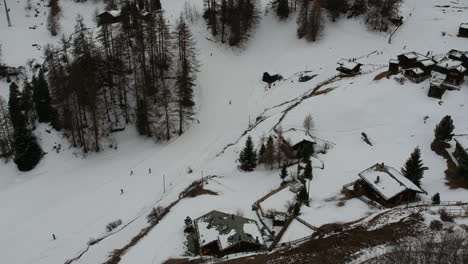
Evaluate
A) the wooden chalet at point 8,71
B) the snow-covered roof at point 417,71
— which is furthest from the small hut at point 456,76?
the wooden chalet at point 8,71

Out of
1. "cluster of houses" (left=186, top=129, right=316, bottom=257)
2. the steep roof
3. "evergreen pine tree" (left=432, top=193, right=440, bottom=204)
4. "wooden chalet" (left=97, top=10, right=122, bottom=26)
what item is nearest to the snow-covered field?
"cluster of houses" (left=186, top=129, right=316, bottom=257)

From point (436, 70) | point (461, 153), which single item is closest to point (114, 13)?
point (436, 70)

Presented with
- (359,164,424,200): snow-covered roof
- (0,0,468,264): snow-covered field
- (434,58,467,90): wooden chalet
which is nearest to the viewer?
(359,164,424,200): snow-covered roof

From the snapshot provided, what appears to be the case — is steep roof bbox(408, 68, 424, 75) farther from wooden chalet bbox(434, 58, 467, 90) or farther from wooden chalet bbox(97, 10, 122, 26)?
wooden chalet bbox(97, 10, 122, 26)

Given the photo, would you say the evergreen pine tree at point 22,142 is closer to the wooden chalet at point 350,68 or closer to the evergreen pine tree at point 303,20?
the wooden chalet at point 350,68

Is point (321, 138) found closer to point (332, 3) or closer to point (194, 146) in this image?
point (194, 146)
